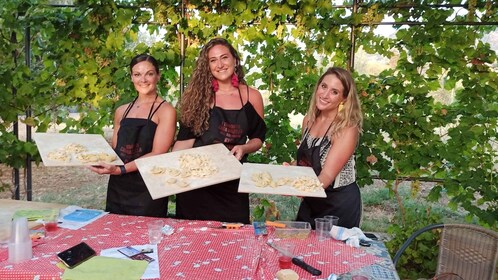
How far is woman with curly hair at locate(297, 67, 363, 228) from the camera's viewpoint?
271 cm

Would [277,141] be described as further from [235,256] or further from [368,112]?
[235,256]

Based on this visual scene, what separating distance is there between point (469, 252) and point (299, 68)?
2235mm

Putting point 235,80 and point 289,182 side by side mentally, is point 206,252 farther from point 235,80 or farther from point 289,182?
point 235,80

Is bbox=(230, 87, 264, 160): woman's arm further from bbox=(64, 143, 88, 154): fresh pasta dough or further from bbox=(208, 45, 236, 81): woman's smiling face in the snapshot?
bbox=(64, 143, 88, 154): fresh pasta dough

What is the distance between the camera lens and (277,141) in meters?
4.17

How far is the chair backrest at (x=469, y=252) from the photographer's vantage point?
234cm

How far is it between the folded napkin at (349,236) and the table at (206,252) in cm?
3

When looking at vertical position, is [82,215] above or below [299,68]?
below

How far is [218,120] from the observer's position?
9.89 feet

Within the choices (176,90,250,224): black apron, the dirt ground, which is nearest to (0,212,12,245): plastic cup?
(176,90,250,224): black apron

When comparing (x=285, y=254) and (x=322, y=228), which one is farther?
(x=322, y=228)

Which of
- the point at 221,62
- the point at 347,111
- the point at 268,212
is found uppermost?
the point at 221,62

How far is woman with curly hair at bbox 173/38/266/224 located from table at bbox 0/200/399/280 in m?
0.61

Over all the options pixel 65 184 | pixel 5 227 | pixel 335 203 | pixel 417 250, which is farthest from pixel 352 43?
pixel 65 184
